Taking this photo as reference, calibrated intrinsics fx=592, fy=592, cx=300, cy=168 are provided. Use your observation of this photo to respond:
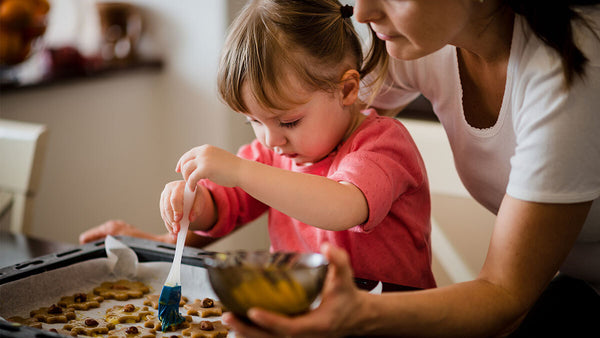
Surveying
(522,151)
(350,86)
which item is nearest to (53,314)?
(350,86)

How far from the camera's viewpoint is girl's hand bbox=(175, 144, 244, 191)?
0.84 metres

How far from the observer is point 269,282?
603 mm

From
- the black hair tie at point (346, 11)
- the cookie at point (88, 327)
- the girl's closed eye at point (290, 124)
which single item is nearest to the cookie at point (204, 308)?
the cookie at point (88, 327)

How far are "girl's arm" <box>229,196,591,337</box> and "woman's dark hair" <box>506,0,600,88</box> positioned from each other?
0.20 metres

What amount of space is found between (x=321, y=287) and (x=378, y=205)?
0.30 meters

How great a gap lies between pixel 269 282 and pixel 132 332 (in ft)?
1.11

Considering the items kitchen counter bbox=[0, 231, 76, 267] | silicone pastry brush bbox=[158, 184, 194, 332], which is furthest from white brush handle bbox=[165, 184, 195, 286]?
kitchen counter bbox=[0, 231, 76, 267]

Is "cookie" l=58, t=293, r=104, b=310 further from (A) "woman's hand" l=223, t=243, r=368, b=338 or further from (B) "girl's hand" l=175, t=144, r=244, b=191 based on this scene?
(A) "woman's hand" l=223, t=243, r=368, b=338

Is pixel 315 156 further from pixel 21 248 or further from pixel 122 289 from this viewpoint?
pixel 21 248

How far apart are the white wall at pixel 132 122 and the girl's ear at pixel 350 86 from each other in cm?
149

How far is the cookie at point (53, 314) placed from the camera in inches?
34.7

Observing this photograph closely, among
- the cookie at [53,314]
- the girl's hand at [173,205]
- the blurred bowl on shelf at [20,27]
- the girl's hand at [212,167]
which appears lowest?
the cookie at [53,314]

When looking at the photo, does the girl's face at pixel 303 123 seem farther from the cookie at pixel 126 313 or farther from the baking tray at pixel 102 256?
the cookie at pixel 126 313

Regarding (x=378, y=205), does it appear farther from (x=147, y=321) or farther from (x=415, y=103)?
(x=415, y=103)
